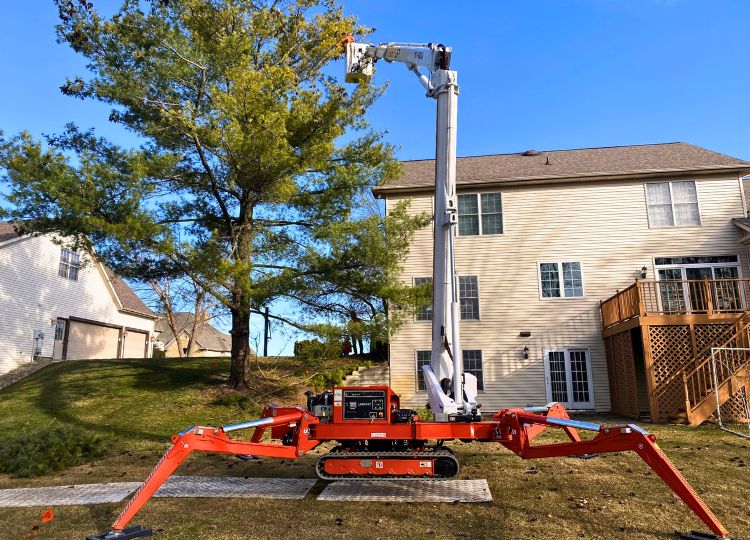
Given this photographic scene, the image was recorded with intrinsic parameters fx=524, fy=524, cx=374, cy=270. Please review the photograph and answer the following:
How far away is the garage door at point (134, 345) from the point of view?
95.7 feet

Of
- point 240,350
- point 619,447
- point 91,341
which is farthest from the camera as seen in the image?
point 91,341

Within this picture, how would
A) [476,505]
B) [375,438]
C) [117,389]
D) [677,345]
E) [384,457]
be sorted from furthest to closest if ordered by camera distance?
1. [117,389]
2. [677,345]
3. [375,438]
4. [384,457]
5. [476,505]

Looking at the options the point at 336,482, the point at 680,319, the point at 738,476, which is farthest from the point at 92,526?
the point at 680,319

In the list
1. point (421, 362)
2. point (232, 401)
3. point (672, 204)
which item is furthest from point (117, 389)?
point (672, 204)

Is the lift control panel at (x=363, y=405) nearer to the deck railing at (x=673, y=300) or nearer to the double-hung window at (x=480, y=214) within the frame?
the deck railing at (x=673, y=300)

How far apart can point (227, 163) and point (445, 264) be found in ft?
27.9

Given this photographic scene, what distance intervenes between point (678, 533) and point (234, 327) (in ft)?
42.0

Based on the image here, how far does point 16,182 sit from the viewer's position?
39.8ft

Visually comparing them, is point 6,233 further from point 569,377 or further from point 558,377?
point 569,377

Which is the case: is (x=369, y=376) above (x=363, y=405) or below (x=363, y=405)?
above

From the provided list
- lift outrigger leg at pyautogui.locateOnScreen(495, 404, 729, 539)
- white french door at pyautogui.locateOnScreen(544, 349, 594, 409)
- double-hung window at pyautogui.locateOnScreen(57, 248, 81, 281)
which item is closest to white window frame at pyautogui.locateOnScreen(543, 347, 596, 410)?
white french door at pyautogui.locateOnScreen(544, 349, 594, 409)

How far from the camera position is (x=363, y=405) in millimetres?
6918

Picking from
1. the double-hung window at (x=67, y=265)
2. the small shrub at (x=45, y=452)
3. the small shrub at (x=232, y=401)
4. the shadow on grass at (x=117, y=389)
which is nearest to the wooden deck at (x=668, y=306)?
the small shrub at (x=232, y=401)

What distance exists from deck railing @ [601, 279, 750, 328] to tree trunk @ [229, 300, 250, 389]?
1099 cm
